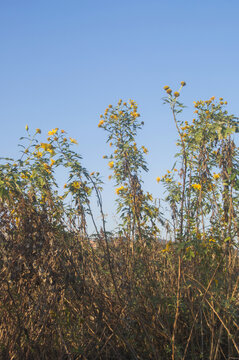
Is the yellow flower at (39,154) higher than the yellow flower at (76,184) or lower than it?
higher

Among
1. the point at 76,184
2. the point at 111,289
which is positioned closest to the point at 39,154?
the point at 76,184

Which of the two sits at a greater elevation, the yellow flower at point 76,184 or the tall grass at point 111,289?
the yellow flower at point 76,184

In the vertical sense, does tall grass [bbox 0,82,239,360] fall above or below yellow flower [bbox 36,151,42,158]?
below

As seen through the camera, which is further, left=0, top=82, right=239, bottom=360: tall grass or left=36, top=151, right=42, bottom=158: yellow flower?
left=36, top=151, right=42, bottom=158: yellow flower

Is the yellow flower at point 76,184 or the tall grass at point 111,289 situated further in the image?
the yellow flower at point 76,184

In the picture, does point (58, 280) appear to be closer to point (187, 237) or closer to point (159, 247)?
point (187, 237)

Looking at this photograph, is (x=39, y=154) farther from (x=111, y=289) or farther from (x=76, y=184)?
(x=111, y=289)

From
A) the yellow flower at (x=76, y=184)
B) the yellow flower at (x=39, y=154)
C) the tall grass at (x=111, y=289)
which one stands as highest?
the yellow flower at (x=39, y=154)

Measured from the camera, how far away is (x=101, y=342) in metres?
2.81

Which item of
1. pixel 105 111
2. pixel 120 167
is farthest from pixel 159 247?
pixel 105 111

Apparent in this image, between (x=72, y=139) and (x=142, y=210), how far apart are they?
166cm

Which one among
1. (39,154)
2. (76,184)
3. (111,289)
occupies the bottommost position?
(111,289)

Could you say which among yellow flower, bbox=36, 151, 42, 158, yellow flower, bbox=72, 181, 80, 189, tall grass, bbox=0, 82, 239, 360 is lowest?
tall grass, bbox=0, 82, 239, 360

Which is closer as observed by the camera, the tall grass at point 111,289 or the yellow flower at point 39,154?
the tall grass at point 111,289
